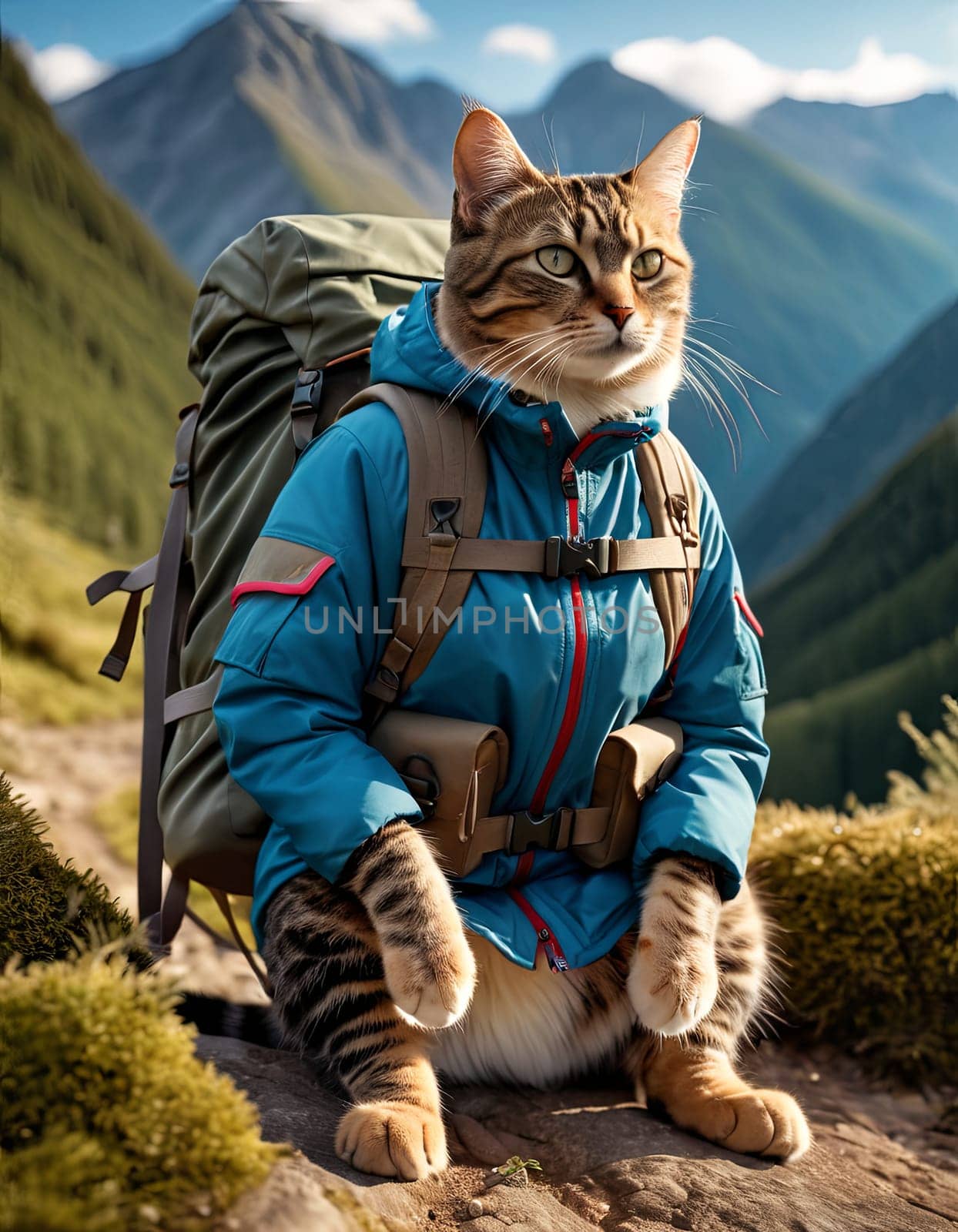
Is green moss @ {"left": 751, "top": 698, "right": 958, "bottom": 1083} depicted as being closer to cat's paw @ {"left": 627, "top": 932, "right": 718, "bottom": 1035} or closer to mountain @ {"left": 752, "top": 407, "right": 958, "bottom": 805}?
cat's paw @ {"left": 627, "top": 932, "right": 718, "bottom": 1035}

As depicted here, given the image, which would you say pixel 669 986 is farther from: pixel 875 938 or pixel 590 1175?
pixel 875 938

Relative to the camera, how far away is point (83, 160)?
7102 mm

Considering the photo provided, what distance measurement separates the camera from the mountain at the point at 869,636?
4984mm

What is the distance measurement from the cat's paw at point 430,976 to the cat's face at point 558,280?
1069 millimetres

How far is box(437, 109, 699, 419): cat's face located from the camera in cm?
202

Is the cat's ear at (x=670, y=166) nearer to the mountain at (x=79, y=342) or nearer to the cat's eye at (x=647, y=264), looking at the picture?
the cat's eye at (x=647, y=264)

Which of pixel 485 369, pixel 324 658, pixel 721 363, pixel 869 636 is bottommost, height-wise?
pixel 324 658

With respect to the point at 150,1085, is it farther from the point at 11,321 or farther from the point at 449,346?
the point at 11,321

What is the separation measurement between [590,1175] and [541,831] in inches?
25.4

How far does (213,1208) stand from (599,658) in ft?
3.90

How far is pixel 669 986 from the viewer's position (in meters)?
1.96

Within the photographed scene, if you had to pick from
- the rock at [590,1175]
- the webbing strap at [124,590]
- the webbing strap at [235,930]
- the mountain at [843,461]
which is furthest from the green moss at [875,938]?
the mountain at [843,461]

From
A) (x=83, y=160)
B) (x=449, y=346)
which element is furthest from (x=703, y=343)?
(x=83, y=160)

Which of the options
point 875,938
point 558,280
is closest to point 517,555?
point 558,280
